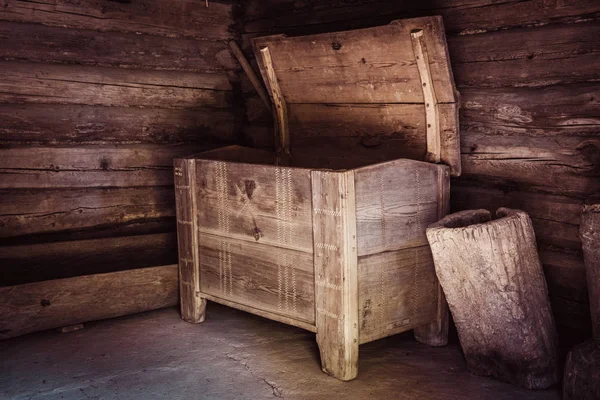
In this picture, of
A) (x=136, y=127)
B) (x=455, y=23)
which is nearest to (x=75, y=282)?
(x=136, y=127)

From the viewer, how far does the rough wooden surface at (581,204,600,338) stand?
10.3ft

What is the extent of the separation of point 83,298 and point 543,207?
2.85 metres

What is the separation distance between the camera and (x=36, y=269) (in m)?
4.59

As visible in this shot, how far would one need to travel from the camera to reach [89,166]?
480 cm

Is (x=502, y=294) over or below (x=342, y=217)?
below

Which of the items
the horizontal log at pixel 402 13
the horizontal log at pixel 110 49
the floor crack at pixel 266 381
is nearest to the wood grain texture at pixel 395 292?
the floor crack at pixel 266 381

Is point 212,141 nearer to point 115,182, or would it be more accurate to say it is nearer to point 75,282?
point 115,182

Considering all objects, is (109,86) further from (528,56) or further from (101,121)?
(528,56)

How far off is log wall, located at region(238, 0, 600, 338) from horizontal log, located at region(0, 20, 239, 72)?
5.38ft

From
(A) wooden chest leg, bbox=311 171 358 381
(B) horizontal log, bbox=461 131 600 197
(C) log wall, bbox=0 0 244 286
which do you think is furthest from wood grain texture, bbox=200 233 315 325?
(B) horizontal log, bbox=461 131 600 197

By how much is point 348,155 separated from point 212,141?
1286mm

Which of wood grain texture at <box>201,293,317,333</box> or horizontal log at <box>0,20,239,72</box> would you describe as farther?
horizontal log at <box>0,20,239,72</box>

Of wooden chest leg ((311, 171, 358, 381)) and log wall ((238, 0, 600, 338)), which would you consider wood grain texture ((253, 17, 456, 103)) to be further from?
wooden chest leg ((311, 171, 358, 381))

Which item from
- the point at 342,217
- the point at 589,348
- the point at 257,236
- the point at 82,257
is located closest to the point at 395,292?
the point at 342,217
